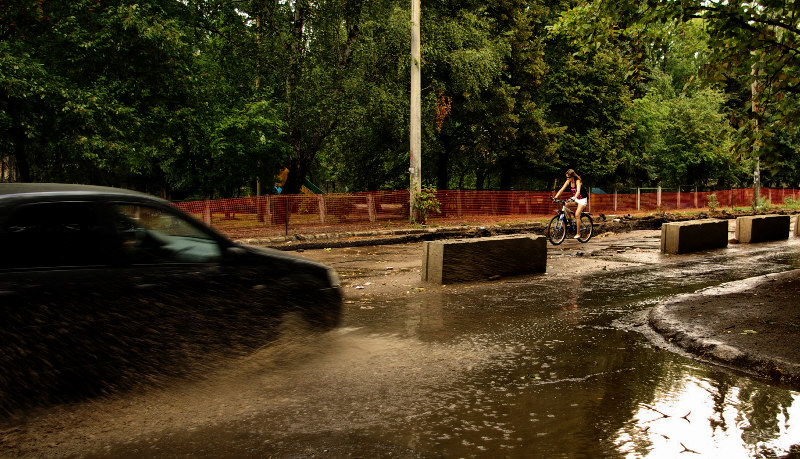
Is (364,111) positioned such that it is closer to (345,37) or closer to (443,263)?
(345,37)

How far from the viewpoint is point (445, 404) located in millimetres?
4297

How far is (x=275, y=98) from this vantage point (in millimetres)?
24516

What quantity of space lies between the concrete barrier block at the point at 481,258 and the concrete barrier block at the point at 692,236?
490 centimetres

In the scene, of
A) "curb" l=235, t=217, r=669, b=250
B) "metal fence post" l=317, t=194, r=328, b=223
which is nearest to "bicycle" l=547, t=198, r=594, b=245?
"curb" l=235, t=217, r=669, b=250

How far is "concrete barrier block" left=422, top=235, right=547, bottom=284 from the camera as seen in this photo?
9.53 metres

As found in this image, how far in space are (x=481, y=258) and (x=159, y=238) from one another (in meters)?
6.05

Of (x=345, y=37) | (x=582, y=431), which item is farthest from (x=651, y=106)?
(x=582, y=431)

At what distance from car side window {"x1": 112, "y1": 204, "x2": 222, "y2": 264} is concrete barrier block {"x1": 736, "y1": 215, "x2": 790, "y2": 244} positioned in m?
16.1

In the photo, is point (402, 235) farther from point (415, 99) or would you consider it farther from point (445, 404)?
point (445, 404)

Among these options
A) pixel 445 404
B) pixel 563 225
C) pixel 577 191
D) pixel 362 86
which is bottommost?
pixel 445 404

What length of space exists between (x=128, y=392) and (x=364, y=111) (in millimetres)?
19039

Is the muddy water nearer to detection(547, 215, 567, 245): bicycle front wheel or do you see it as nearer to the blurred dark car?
the blurred dark car

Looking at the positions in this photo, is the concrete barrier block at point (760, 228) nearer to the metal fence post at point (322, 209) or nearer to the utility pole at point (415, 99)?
the utility pole at point (415, 99)

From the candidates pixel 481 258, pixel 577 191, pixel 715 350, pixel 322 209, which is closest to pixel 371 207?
pixel 322 209
